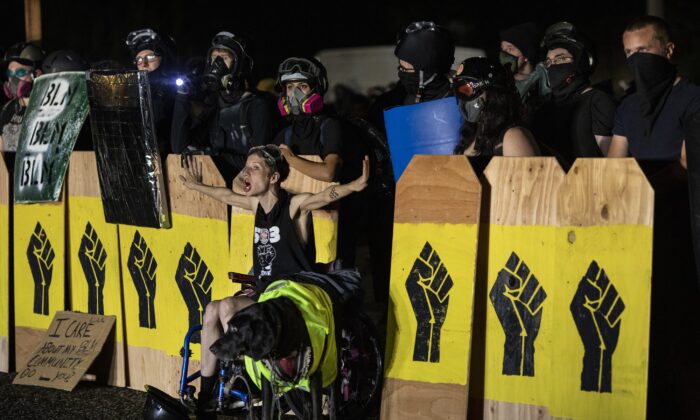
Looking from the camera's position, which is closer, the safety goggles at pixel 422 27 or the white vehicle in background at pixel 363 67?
the safety goggles at pixel 422 27

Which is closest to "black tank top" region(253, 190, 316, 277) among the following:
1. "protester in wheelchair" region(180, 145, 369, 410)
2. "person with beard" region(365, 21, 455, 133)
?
"protester in wheelchair" region(180, 145, 369, 410)

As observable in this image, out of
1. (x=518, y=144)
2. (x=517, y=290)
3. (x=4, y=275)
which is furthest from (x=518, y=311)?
(x=4, y=275)

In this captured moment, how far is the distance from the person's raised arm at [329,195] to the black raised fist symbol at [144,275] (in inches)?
56.9

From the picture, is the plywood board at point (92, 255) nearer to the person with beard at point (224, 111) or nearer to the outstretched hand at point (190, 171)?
the person with beard at point (224, 111)

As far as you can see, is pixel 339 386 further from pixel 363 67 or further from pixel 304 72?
pixel 363 67

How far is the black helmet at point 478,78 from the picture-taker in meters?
5.97

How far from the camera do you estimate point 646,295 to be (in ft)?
17.4

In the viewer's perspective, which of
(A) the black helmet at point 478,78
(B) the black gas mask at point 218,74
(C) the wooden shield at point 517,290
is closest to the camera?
(C) the wooden shield at point 517,290

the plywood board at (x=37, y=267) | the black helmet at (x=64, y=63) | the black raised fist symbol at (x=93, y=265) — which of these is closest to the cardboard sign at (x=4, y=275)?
the plywood board at (x=37, y=267)

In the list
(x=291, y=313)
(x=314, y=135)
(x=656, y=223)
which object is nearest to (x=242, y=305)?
(x=291, y=313)

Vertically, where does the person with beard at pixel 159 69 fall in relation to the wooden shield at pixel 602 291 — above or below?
above

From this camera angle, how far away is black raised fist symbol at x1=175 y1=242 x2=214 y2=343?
700cm

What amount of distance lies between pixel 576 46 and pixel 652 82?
1083mm

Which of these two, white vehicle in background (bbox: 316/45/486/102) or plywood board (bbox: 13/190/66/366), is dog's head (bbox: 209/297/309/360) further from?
white vehicle in background (bbox: 316/45/486/102)
